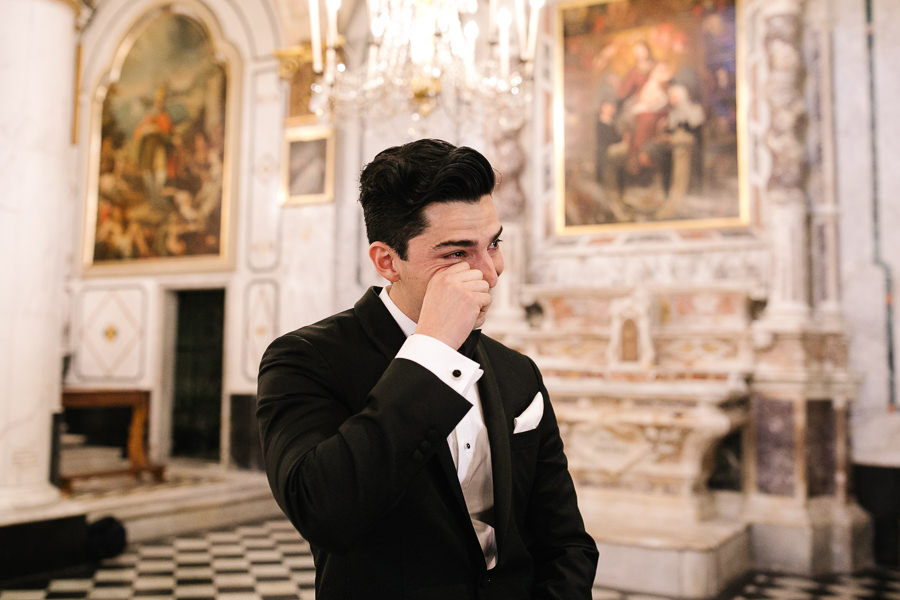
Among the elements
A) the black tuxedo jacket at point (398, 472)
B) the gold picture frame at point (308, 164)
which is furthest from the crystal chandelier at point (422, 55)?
the black tuxedo jacket at point (398, 472)

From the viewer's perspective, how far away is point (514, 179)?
6930 mm

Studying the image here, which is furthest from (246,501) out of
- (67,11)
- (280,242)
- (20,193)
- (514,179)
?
(67,11)

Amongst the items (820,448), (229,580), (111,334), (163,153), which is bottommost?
(229,580)

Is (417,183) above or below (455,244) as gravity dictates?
above

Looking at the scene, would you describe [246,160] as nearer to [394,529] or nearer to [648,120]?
[648,120]

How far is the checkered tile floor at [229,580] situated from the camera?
15.2ft

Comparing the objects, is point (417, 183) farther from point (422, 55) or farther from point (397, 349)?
point (422, 55)

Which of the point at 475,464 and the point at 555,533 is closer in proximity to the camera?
the point at 475,464

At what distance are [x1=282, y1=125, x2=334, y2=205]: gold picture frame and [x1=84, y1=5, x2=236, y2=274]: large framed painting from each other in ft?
3.40

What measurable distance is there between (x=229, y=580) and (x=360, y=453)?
14.3 ft

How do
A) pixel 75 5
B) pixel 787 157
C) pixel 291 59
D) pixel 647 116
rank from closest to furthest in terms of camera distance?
pixel 75 5 < pixel 787 157 < pixel 647 116 < pixel 291 59

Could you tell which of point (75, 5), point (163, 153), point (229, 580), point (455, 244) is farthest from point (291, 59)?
point (455, 244)

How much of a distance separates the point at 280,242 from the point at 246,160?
3.90ft

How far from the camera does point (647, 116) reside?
21.8 feet
